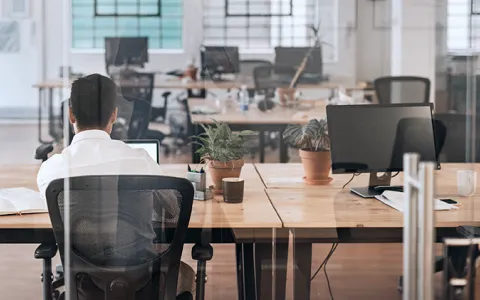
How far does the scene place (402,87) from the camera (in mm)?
4043

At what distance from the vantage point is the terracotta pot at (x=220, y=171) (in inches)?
128

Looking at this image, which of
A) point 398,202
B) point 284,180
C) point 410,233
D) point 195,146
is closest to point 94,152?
point 195,146

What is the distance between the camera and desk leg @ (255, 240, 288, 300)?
134 inches

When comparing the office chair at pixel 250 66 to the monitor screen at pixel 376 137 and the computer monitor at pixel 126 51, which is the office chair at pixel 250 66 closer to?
the computer monitor at pixel 126 51

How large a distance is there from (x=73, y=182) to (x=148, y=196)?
9.1 inches

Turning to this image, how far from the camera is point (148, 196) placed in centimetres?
273

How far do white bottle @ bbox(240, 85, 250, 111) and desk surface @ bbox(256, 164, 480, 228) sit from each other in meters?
1.35

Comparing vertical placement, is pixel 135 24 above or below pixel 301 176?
above

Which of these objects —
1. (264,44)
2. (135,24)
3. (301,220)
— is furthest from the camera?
(264,44)

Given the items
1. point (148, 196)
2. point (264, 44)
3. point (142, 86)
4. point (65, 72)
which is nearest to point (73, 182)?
point (148, 196)

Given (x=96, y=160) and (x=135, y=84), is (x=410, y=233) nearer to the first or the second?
(x=96, y=160)

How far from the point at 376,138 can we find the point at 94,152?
1.00 metres

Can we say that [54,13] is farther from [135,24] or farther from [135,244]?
[135,244]


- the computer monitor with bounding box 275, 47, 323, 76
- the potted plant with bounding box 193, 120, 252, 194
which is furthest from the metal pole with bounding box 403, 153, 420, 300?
the computer monitor with bounding box 275, 47, 323, 76
